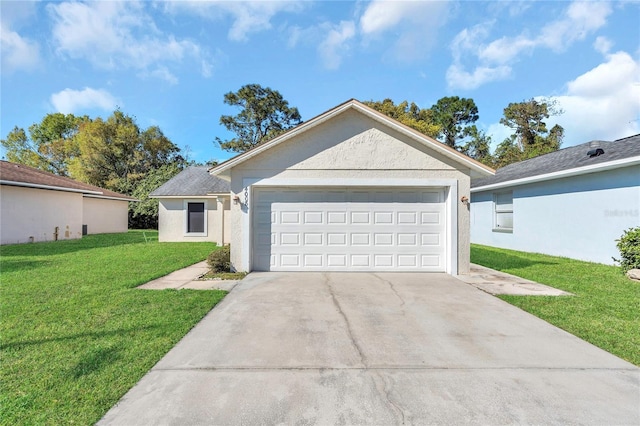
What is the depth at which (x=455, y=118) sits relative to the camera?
112 ft

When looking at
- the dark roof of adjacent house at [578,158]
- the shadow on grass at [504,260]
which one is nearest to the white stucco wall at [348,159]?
the shadow on grass at [504,260]

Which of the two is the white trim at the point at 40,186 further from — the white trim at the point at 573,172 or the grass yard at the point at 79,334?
the white trim at the point at 573,172

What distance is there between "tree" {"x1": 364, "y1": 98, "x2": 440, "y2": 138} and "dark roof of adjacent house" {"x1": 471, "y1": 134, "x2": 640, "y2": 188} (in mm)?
13117

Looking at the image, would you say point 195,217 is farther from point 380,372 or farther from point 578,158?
point 578,158

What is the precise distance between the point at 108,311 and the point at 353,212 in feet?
19.4

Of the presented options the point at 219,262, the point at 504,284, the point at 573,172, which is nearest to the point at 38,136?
the point at 219,262

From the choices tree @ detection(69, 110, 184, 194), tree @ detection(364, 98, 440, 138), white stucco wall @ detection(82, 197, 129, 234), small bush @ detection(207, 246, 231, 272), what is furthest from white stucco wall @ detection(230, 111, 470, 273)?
tree @ detection(69, 110, 184, 194)

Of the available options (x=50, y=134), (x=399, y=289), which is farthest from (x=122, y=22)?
(x=50, y=134)

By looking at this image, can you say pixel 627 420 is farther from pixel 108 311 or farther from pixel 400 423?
pixel 108 311

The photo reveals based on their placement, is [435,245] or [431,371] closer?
[431,371]

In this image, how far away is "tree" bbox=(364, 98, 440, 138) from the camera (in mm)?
27719

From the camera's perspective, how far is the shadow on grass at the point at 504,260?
939cm

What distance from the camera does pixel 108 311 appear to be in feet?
16.0

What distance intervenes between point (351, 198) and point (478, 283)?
153 inches
